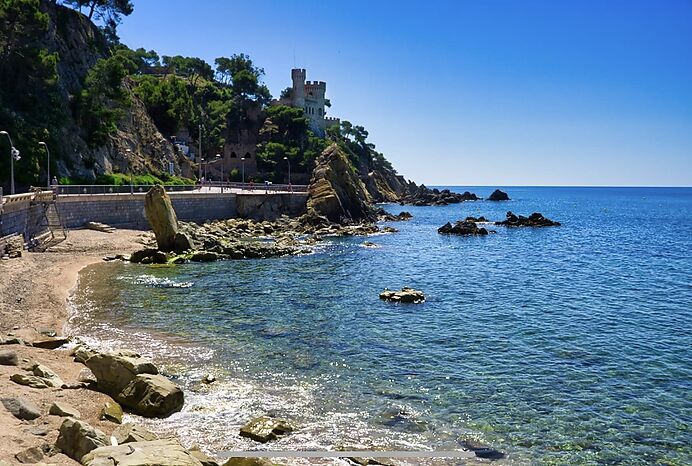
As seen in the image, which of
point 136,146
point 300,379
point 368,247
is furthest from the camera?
point 136,146

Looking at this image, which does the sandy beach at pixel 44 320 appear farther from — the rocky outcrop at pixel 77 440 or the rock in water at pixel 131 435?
the rock in water at pixel 131 435

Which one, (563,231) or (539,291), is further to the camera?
(563,231)

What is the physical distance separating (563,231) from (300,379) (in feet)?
222

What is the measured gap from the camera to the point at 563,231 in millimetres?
76000

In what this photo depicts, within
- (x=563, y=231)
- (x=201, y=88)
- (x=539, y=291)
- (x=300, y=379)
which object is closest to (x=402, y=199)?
(x=201, y=88)

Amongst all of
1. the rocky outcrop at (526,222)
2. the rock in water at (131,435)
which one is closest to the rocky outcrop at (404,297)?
the rock in water at (131,435)

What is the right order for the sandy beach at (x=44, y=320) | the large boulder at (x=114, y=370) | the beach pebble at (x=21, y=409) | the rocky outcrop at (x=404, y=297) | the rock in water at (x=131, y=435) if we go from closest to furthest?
the sandy beach at (x=44, y=320)
the rock in water at (x=131, y=435)
the beach pebble at (x=21, y=409)
the large boulder at (x=114, y=370)
the rocky outcrop at (x=404, y=297)

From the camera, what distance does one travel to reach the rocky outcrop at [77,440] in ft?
30.3

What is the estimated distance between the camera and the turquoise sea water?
1286 centimetres

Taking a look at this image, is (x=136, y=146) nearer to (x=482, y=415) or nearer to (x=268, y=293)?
(x=268, y=293)

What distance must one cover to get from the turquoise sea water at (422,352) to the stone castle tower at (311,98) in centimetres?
9574

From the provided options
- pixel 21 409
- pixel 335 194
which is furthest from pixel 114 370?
pixel 335 194

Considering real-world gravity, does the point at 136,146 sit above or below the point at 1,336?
above

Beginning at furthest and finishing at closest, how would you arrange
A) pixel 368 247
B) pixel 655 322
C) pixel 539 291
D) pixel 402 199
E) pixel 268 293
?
1. pixel 402 199
2. pixel 368 247
3. pixel 539 291
4. pixel 268 293
5. pixel 655 322
